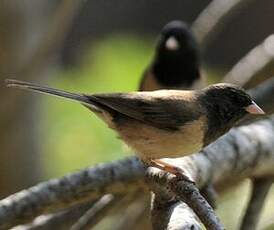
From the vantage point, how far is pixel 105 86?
475 cm

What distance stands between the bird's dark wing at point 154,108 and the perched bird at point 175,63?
1371 mm

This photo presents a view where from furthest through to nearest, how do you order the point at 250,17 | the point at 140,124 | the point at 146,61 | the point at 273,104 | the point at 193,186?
the point at 250,17, the point at 146,61, the point at 273,104, the point at 140,124, the point at 193,186

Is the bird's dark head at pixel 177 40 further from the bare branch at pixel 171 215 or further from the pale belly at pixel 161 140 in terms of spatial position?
the bare branch at pixel 171 215

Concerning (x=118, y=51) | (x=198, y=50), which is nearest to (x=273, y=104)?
(x=198, y=50)

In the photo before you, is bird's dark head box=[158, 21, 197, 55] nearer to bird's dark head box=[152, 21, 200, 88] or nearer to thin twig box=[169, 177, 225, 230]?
bird's dark head box=[152, 21, 200, 88]

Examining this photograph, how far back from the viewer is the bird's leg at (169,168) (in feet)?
8.24

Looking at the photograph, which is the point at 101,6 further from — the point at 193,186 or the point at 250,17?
the point at 193,186

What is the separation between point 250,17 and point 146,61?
2.97m

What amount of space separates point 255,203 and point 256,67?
3.10ft

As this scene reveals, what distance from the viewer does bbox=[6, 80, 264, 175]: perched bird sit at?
9.07 feet

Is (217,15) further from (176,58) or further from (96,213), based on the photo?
(96,213)

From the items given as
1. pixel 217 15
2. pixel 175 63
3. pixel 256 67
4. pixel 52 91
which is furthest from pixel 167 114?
pixel 175 63

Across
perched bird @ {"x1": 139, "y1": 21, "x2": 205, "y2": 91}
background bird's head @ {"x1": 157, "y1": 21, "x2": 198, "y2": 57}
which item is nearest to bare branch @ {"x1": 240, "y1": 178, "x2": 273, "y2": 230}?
perched bird @ {"x1": 139, "y1": 21, "x2": 205, "y2": 91}

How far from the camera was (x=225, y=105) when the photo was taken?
2.89 meters
